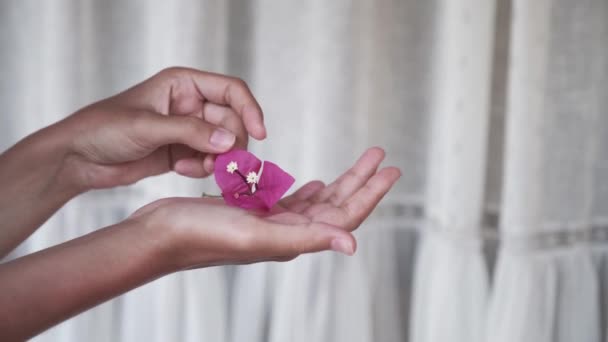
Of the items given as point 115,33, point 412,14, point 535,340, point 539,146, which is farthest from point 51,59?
point 535,340

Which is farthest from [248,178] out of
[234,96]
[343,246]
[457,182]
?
[457,182]

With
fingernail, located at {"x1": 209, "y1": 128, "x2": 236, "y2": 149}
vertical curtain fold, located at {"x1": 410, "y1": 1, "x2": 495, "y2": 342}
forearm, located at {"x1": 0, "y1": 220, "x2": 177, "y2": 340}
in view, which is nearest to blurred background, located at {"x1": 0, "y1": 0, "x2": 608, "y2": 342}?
vertical curtain fold, located at {"x1": 410, "y1": 1, "x2": 495, "y2": 342}

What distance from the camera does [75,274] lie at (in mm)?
578

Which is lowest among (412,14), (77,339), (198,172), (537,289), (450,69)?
(77,339)

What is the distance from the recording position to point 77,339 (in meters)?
1.17

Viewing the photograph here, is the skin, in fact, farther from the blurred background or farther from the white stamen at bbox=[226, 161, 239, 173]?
the blurred background

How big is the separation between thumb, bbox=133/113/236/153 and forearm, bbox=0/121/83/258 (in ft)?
0.45

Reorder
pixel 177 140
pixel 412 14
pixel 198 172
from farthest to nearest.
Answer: pixel 412 14 → pixel 198 172 → pixel 177 140

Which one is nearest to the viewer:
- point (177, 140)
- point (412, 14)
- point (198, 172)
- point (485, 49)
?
point (177, 140)

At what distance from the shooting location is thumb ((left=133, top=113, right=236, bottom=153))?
2.37ft

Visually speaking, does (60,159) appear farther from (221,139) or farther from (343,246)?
(343,246)

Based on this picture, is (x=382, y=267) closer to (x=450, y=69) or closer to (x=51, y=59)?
(x=450, y=69)

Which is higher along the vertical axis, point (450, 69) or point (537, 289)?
point (450, 69)

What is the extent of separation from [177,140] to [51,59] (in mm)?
498
